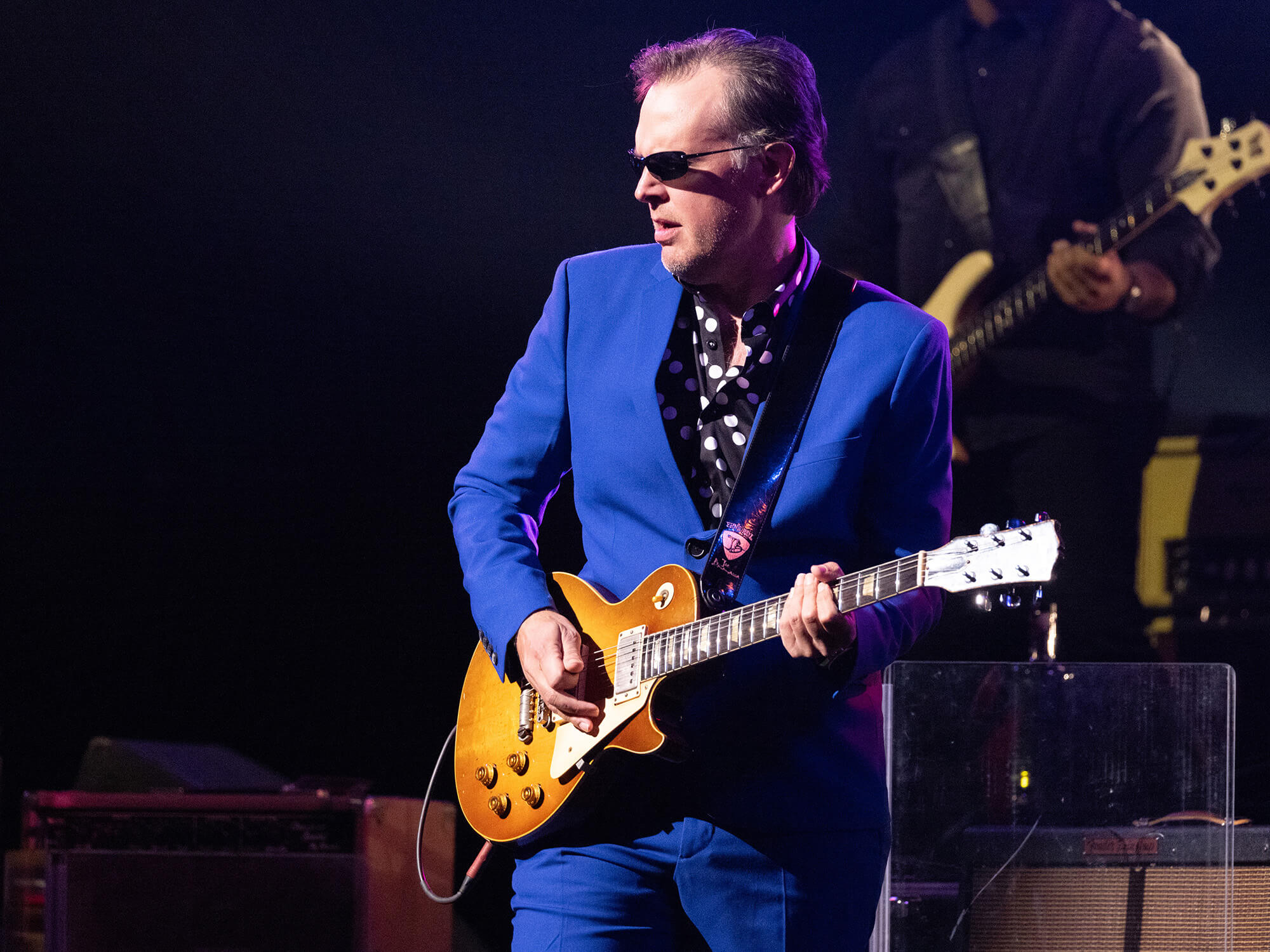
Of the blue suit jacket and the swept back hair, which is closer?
the blue suit jacket

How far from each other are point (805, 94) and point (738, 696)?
0.94 m

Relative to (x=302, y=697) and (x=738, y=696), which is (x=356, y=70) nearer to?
(x=302, y=697)

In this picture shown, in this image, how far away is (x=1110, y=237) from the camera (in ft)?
14.0

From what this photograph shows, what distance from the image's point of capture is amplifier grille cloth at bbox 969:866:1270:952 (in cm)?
259

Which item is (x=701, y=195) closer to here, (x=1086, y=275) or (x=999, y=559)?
(x=999, y=559)

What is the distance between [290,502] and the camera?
14.6 feet

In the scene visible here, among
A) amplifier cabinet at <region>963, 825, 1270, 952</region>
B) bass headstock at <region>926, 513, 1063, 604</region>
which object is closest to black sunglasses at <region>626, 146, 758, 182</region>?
bass headstock at <region>926, 513, 1063, 604</region>

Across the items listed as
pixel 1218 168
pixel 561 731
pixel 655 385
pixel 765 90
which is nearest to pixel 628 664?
pixel 561 731

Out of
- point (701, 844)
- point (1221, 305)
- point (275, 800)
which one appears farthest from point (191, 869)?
point (1221, 305)

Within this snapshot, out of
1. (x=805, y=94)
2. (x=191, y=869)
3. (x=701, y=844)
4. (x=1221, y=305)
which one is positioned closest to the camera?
(x=701, y=844)

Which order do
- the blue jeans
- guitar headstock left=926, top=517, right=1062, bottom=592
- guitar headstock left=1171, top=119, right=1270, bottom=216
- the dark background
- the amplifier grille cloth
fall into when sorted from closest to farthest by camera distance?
guitar headstock left=926, top=517, right=1062, bottom=592 → the blue jeans → the amplifier grille cloth → guitar headstock left=1171, top=119, right=1270, bottom=216 → the dark background

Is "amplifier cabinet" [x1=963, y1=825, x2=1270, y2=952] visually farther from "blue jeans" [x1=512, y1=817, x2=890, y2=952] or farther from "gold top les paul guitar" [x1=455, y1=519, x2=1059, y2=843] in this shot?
"gold top les paul guitar" [x1=455, y1=519, x2=1059, y2=843]

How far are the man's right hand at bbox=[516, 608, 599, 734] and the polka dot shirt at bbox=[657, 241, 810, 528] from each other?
0.25 metres

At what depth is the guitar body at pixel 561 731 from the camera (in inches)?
68.9
